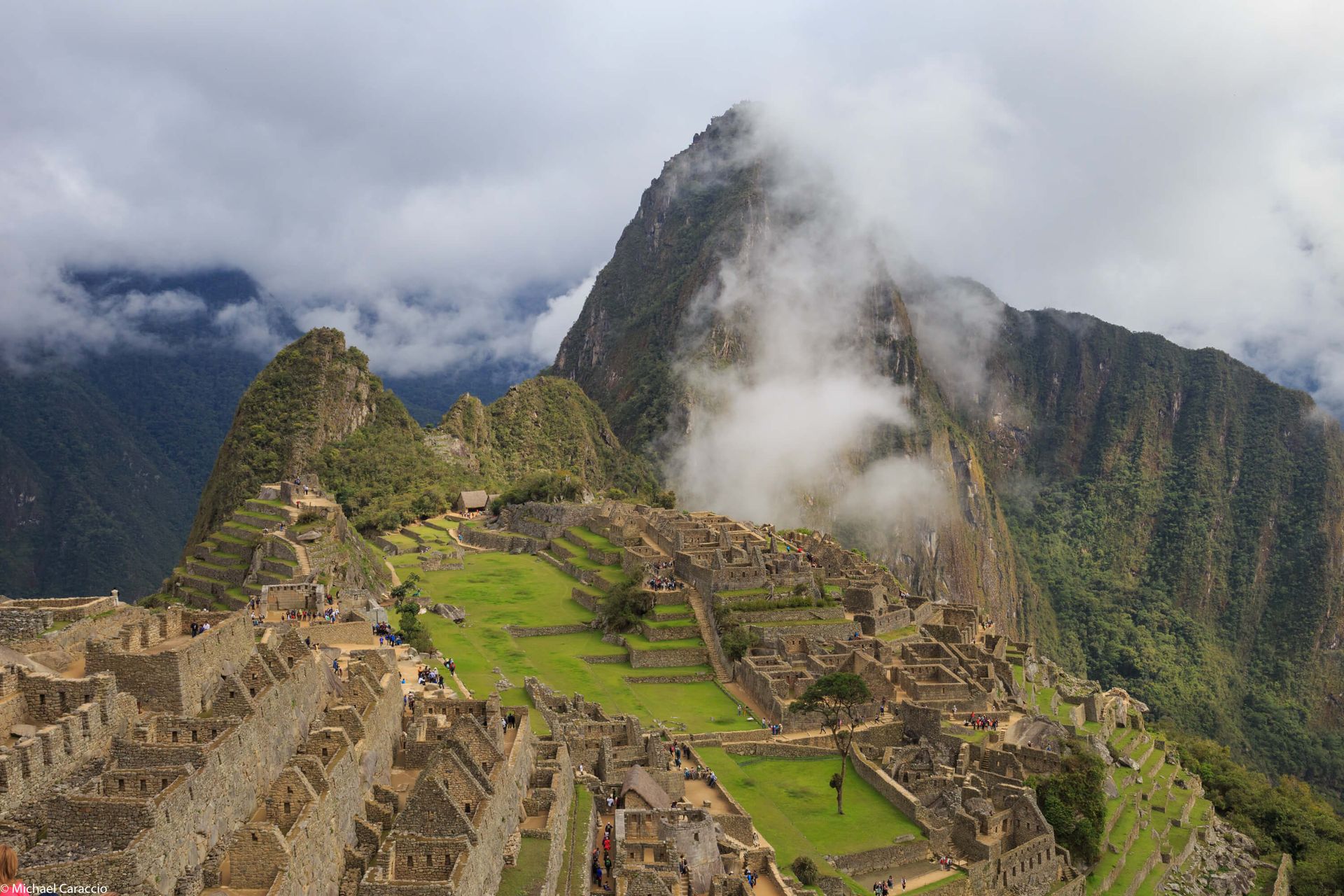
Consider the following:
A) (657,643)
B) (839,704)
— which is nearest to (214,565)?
(657,643)

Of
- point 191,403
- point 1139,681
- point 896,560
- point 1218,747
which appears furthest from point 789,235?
point 1218,747

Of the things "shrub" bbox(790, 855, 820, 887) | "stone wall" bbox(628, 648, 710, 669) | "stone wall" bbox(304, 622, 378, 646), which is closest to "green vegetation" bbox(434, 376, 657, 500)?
"stone wall" bbox(628, 648, 710, 669)

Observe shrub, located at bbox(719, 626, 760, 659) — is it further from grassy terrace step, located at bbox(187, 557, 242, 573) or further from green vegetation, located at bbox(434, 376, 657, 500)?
green vegetation, located at bbox(434, 376, 657, 500)

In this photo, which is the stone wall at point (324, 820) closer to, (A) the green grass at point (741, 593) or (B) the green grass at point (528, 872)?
(B) the green grass at point (528, 872)

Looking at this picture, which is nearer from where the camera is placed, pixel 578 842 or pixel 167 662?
pixel 167 662

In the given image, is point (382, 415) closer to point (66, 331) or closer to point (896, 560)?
point (66, 331)

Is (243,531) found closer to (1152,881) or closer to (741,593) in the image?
(741,593)
